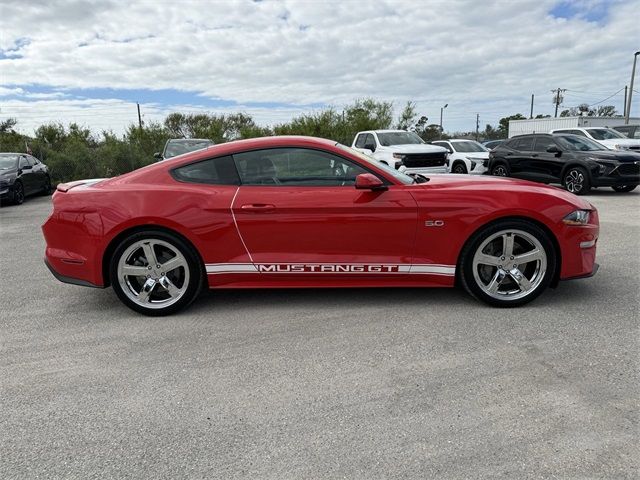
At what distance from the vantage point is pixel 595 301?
4.11 metres

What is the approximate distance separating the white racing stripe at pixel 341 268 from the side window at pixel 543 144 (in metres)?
10.4

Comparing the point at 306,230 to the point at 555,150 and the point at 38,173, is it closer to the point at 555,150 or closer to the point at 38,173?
the point at 555,150

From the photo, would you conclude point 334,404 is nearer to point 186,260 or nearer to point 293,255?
point 293,255

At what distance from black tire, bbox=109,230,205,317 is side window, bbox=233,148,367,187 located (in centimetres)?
74

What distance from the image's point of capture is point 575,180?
467 inches

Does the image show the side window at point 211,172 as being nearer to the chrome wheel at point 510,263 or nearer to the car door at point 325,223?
the car door at point 325,223

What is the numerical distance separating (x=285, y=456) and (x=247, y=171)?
2450mm

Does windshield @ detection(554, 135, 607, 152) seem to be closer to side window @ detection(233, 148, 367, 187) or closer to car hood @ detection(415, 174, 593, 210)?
car hood @ detection(415, 174, 593, 210)

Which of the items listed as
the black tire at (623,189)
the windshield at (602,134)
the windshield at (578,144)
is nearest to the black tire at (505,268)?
the windshield at (578,144)

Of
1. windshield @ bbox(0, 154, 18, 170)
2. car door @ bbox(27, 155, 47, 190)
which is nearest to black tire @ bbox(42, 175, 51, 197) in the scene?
car door @ bbox(27, 155, 47, 190)

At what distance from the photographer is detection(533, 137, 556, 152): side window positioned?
12777mm

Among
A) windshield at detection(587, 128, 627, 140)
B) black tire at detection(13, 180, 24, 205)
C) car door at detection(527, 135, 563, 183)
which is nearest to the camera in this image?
car door at detection(527, 135, 563, 183)

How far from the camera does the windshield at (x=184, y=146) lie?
14758 mm

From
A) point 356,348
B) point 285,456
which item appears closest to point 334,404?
point 285,456
